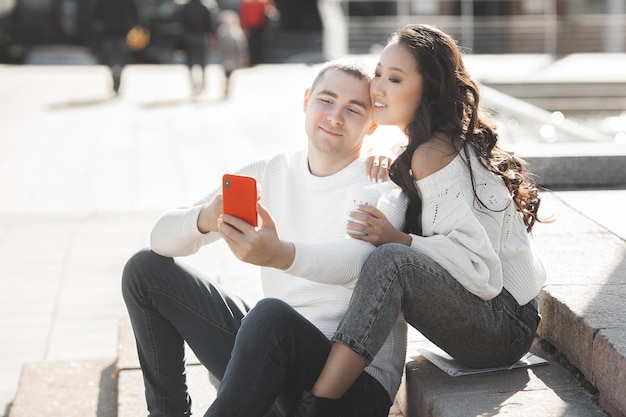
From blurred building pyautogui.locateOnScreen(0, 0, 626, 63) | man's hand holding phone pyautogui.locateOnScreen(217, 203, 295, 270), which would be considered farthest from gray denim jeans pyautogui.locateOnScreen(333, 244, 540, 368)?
blurred building pyautogui.locateOnScreen(0, 0, 626, 63)

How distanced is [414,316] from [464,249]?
23 centimetres

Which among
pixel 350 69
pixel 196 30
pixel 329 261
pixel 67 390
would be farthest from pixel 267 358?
pixel 196 30

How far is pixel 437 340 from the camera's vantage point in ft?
9.21

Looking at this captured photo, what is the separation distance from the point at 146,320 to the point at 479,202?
1.09 meters

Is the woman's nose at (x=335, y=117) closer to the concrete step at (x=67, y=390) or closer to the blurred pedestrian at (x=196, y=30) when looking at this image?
the concrete step at (x=67, y=390)

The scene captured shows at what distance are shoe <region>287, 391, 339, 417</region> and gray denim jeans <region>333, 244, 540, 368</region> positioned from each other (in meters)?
0.17

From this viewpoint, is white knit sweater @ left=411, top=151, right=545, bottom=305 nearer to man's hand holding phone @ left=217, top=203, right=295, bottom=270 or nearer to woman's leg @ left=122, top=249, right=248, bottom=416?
man's hand holding phone @ left=217, top=203, right=295, bottom=270

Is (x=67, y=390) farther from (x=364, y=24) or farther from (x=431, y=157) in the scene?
(x=364, y=24)

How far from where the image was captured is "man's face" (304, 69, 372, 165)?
117 inches

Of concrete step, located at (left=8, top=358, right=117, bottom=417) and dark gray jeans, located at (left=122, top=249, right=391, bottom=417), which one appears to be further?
concrete step, located at (left=8, top=358, right=117, bottom=417)

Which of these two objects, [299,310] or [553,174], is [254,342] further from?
[553,174]

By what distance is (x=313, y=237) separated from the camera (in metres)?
2.97

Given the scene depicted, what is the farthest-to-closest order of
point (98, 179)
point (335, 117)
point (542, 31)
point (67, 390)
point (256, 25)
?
1. point (542, 31)
2. point (256, 25)
3. point (98, 179)
4. point (67, 390)
5. point (335, 117)

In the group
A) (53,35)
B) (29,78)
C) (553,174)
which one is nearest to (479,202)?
(553,174)
